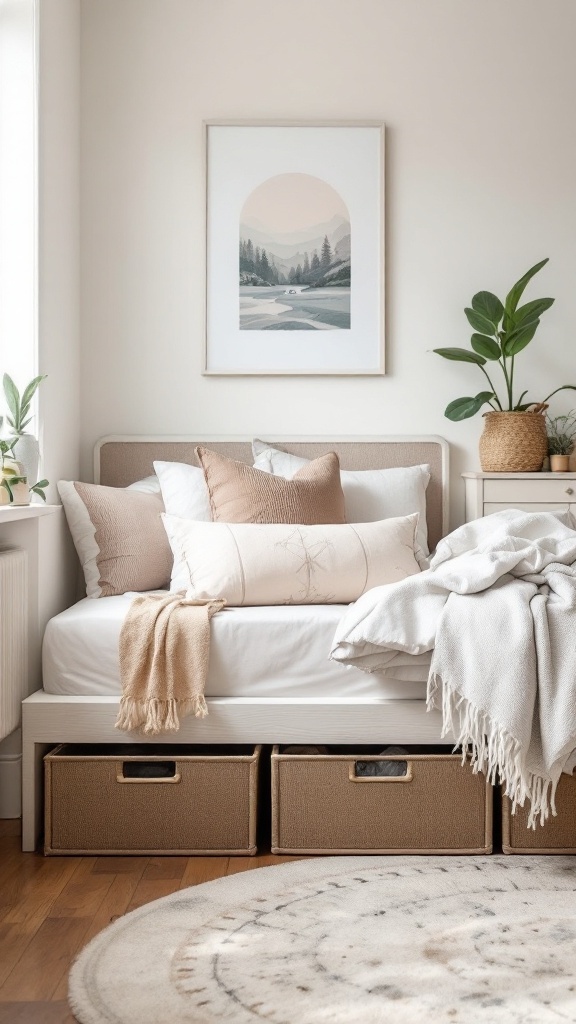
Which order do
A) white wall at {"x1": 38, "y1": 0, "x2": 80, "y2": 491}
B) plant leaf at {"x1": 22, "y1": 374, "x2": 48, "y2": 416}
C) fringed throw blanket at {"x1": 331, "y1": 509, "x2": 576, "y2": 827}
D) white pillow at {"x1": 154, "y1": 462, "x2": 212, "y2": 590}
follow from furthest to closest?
white pillow at {"x1": 154, "y1": 462, "x2": 212, "y2": 590}, white wall at {"x1": 38, "y1": 0, "x2": 80, "y2": 491}, plant leaf at {"x1": 22, "y1": 374, "x2": 48, "y2": 416}, fringed throw blanket at {"x1": 331, "y1": 509, "x2": 576, "y2": 827}

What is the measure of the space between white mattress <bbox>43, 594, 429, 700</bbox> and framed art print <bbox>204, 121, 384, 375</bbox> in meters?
1.26

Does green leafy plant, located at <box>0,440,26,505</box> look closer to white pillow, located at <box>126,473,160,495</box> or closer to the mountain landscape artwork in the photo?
white pillow, located at <box>126,473,160,495</box>

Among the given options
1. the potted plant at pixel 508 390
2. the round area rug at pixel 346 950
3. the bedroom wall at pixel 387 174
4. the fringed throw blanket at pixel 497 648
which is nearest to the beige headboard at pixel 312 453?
the bedroom wall at pixel 387 174

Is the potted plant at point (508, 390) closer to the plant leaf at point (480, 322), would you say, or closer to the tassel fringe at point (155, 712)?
the plant leaf at point (480, 322)

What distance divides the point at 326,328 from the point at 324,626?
137 cm

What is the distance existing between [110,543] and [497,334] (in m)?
1.47

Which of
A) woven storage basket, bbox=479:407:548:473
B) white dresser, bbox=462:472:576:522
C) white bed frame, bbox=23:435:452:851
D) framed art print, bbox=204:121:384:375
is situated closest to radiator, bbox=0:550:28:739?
white bed frame, bbox=23:435:452:851

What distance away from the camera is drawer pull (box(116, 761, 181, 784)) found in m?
2.40

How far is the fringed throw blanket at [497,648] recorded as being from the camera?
2.21 metres

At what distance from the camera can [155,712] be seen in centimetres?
240

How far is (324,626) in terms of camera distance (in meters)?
2.49

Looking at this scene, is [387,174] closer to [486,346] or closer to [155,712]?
[486,346]

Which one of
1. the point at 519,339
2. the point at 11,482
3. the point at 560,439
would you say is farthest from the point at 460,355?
the point at 11,482

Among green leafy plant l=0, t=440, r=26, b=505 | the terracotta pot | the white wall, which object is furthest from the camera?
the terracotta pot
